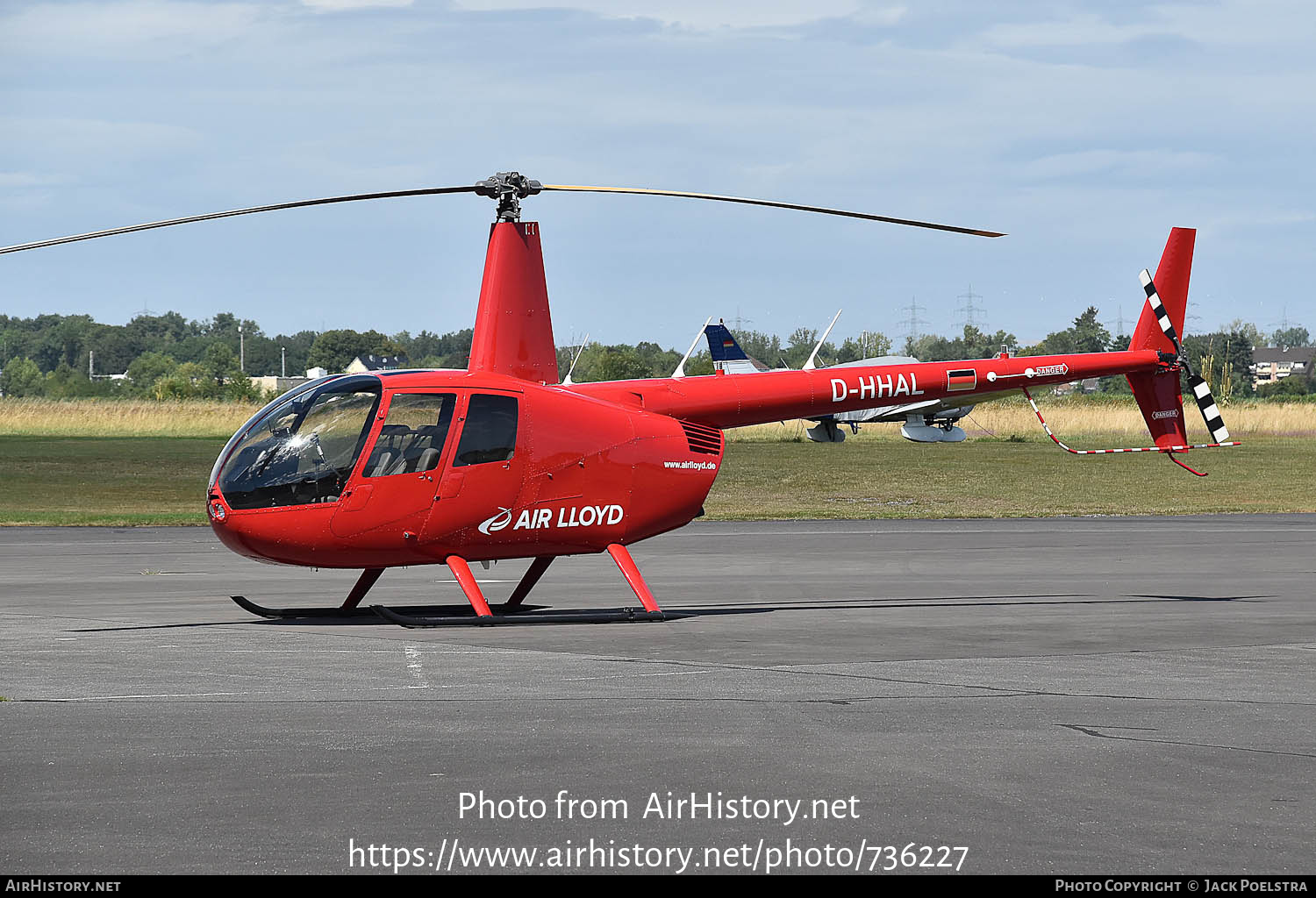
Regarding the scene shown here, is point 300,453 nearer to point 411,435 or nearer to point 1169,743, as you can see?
point 411,435

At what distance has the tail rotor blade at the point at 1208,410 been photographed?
1805 cm

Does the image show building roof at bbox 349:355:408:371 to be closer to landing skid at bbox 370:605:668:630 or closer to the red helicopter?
the red helicopter

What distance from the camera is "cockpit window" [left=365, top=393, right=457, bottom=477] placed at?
1395 centimetres

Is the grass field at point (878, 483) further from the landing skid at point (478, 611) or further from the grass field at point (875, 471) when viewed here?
the landing skid at point (478, 611)

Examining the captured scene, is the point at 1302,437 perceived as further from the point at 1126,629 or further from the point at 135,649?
the point at 135,649

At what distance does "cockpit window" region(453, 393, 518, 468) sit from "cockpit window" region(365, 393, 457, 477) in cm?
20

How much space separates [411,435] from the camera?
14.1 metres

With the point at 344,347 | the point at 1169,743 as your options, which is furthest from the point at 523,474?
the point at 344,347

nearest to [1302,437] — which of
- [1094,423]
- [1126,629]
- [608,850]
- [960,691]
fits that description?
[1094,423]

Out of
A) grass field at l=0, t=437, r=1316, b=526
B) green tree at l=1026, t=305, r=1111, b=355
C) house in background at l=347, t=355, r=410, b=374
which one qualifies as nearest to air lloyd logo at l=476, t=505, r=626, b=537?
house in background at l=347, t=355, r=410, b=374

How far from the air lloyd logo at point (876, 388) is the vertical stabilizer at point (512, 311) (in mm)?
3457

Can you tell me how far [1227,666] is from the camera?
1160cm

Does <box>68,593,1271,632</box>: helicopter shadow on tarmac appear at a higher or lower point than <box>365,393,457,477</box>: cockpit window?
lower

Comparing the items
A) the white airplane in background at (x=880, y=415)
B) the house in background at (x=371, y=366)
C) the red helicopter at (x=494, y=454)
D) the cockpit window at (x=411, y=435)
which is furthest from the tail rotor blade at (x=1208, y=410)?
the white airplane in background at (x=880, y=415)
